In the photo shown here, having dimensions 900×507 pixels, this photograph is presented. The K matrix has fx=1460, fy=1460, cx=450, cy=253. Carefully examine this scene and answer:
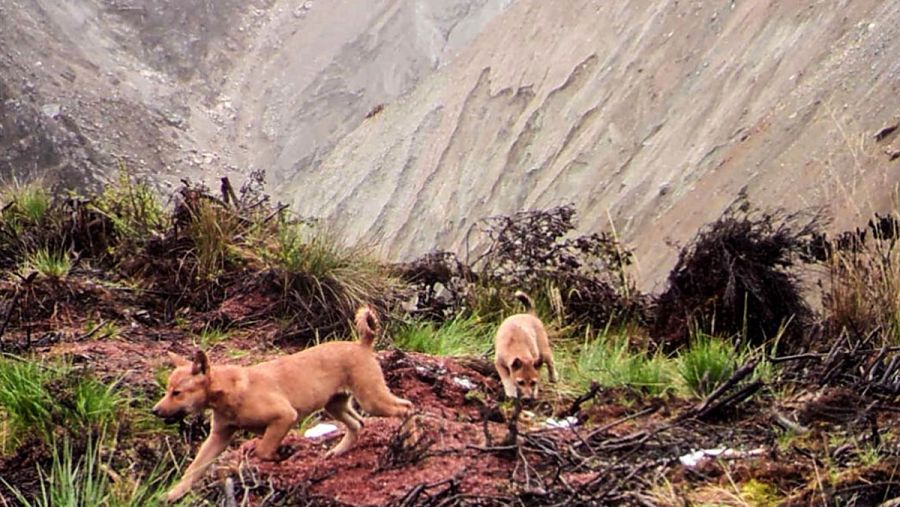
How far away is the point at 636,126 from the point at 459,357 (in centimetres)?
1285

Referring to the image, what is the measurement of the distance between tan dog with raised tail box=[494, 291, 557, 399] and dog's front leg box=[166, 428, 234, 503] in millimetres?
2061

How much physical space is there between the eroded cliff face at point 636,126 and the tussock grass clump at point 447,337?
134 cm

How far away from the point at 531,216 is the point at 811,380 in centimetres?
563

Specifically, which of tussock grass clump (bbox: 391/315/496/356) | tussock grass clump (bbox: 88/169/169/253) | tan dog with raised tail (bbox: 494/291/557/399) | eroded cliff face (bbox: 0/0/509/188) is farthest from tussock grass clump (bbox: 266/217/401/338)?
eroded cliff face (bbox: 0/0/509/188)

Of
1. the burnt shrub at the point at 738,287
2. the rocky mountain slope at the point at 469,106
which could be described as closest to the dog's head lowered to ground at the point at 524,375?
the burnt shrub at the point at 738,287

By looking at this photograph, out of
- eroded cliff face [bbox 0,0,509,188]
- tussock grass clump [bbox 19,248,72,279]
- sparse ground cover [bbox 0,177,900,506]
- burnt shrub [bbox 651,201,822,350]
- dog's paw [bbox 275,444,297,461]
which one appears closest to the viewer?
sparse ground cover [bbox 0,177,900,506]

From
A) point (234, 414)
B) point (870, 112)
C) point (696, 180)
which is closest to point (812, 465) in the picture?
point (234, 414)

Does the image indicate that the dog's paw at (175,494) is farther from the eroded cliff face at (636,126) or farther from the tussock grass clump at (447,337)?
the eroded cliff face at (636,126)

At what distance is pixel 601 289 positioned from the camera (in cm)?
1184

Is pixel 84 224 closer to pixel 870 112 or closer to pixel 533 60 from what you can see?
pixel 870 112

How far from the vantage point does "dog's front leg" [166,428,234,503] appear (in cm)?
566

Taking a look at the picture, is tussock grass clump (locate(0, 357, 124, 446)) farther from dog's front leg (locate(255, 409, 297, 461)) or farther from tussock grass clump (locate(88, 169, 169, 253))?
tussock grass clump (locate(88, 169, 169, 253))

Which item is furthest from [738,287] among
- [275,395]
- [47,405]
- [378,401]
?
[47,405]

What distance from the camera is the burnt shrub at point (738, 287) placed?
10.3 meters
